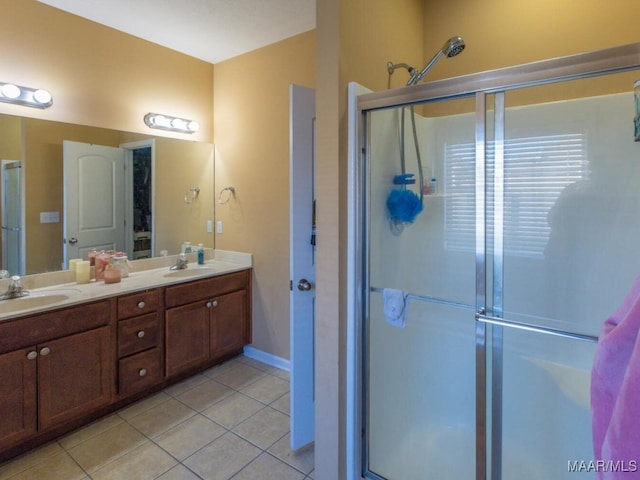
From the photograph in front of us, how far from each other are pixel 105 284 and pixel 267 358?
4.48ft

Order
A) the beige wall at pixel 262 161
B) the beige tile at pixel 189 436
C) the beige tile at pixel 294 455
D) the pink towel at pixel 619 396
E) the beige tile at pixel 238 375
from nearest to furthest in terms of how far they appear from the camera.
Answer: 1. the pink towel at pixel 619 396
2. the beige tile at pixel 294 455
3. the beige tile at pixel 189 436
4. the beige tile at pixel 238 375
5. the beige wall at pixel 262 161

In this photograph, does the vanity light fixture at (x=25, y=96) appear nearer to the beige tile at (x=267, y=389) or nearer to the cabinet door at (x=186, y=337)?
the cabinet door at (x=186, y=337)

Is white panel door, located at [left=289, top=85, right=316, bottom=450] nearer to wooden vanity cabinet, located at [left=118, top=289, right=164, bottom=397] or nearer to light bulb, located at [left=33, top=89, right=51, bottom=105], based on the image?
wooden vanity cabinet, located at [left=118, top=289, right=164, bottom=397]

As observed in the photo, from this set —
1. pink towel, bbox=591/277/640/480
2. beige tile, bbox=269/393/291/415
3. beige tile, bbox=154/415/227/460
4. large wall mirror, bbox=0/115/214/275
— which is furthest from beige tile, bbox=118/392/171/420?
pink towel, bbox=591/277/640/480

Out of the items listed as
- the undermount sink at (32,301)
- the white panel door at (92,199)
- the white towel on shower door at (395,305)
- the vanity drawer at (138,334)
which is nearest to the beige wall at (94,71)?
the white panel door at (92,199)

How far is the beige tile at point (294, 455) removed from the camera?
73.2 inches

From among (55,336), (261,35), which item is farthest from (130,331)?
(261,35)

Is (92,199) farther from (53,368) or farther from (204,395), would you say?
(204,395)

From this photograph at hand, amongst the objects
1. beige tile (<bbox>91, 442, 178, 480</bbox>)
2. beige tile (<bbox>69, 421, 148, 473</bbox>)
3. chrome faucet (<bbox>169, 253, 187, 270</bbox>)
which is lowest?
beige tile (<bbox>91, 442, 178, 480</bbox>)

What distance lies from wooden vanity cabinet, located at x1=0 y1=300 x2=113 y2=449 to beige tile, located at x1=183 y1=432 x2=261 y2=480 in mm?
735

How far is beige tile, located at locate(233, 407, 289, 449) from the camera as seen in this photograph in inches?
81.0

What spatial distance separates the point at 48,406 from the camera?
1920 millimetres

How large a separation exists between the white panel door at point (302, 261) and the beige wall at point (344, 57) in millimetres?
285

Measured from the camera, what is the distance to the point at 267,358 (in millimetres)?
3051
